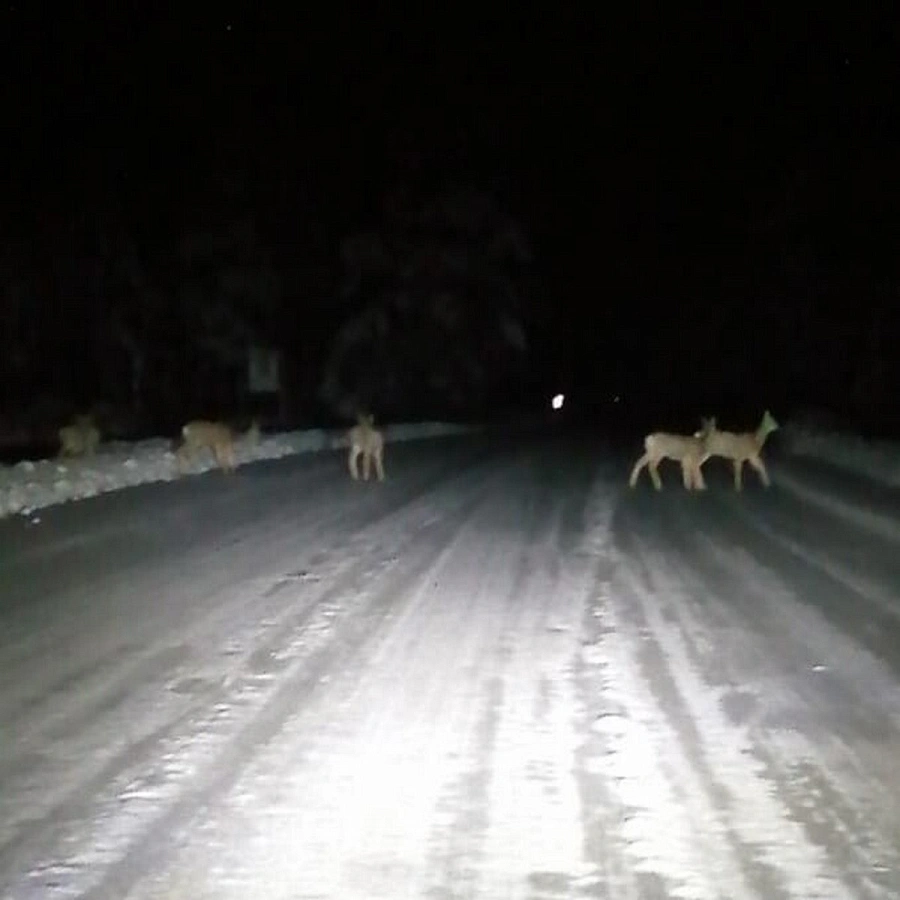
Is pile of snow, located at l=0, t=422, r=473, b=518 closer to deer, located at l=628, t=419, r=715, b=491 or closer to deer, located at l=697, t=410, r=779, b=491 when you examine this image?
deer, located at l=628, t=419, r=715, b=491

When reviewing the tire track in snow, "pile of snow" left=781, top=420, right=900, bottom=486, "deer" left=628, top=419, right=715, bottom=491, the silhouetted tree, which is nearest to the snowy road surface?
the tire track in snow

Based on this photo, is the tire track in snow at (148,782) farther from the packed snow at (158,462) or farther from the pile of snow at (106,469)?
the packed snow at (158,462)

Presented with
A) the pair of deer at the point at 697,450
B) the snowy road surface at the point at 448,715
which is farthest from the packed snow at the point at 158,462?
the snowy road surface at the point at 448,715

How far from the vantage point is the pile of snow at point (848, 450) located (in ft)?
102

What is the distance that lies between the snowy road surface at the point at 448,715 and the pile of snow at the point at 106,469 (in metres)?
4.00

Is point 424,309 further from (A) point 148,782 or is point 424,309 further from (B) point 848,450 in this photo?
(A) point 148,782

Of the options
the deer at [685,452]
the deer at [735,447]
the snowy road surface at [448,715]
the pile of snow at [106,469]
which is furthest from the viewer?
the deer at [735,447]

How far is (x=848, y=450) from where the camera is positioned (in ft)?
122

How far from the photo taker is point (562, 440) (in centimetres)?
5122

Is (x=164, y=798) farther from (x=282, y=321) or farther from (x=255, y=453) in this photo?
(x=282, y=321)

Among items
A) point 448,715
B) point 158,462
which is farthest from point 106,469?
point 448,715

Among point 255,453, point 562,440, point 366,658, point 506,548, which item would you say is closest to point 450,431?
point 562,440

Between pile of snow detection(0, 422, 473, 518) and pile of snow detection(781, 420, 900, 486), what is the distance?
12.1 m

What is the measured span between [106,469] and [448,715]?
19373 mm
